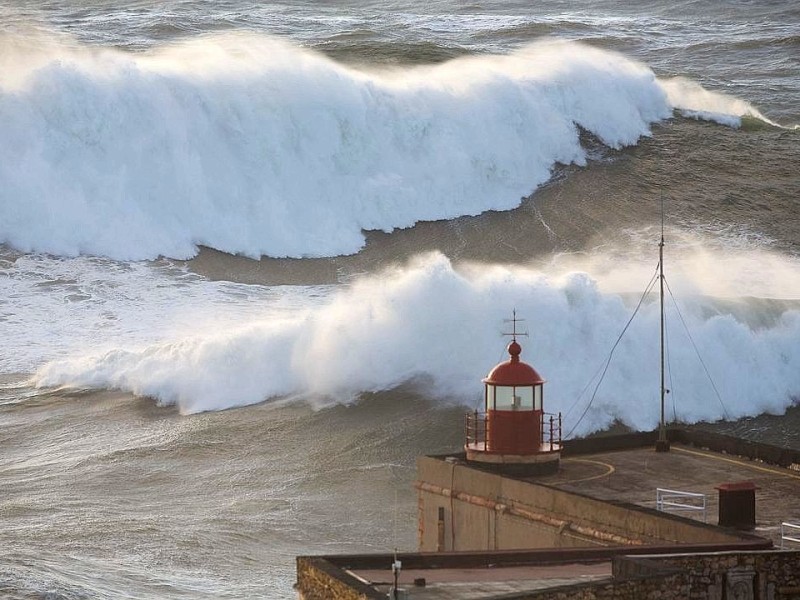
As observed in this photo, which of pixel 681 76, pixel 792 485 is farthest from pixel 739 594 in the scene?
pixel 681 76

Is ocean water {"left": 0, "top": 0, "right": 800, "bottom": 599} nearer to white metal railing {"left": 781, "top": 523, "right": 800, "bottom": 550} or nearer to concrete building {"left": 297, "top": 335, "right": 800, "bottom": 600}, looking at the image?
concrete building {"left": 297, "top": 335, "right": 800, "bottom": 600}

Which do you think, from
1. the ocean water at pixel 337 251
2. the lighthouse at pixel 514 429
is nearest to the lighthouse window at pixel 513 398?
the lighthouse at pixel 514 429

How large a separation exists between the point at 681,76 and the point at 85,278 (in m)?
23.0

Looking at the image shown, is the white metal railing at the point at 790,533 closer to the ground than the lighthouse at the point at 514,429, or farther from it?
closer to the ground

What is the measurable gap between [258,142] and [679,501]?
26314 millimetres

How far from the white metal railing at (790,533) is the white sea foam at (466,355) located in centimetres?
1093

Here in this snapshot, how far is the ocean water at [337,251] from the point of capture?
24.3 metres

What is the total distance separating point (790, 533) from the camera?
54.1 feet

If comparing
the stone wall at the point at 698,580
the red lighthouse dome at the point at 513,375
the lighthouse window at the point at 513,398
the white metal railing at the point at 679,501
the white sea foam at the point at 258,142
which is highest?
the white sea foam at the point at 258,142

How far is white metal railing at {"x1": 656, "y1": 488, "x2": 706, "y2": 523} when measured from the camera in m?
17.1

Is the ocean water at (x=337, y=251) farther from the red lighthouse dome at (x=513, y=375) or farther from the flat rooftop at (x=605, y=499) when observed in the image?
the red lighthouse dome at (x=513, y=375)

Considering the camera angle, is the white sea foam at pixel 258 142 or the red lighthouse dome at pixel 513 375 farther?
the white sea foam at pixel 258 142

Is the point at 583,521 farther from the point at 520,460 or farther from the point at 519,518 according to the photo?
the point at 520,460

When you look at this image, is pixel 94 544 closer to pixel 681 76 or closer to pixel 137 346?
pixel 137 346
